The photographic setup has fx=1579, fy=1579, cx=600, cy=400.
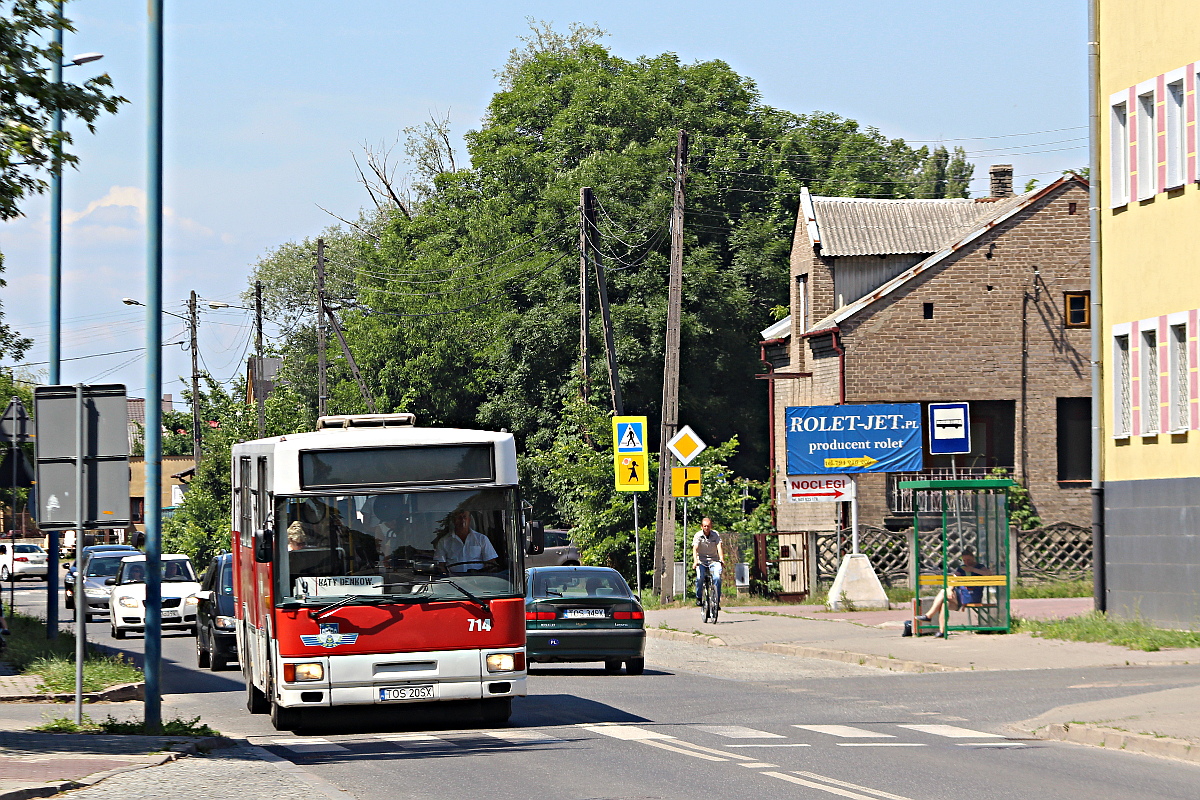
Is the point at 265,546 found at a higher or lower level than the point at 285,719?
higher

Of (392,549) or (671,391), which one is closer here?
(392,549)

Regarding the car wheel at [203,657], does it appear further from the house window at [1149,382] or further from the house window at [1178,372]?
the house window at [1178,372]

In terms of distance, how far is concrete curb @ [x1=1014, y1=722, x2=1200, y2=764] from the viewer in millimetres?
12211

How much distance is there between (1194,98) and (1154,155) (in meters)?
1.48

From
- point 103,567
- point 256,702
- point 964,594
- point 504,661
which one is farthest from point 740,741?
point 103,567

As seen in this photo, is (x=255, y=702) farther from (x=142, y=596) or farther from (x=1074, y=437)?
(x=1074, y=437)

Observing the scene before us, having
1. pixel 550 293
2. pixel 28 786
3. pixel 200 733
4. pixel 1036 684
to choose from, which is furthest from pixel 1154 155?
pixel 550 293

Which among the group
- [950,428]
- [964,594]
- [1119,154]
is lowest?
[964,594]

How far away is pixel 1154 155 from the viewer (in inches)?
958

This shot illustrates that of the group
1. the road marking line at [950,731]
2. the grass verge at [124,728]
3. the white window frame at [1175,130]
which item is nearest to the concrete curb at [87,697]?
the grass verge at [124,728]

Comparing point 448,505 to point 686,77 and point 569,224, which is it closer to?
point 569,224

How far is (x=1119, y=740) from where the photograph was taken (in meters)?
13.0

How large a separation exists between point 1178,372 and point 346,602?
49.8ft

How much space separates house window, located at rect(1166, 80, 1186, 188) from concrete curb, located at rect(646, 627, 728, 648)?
992 centimetres
